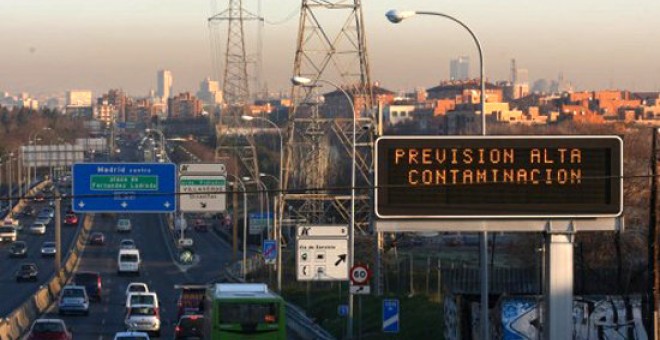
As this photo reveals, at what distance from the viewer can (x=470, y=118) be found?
165000mm

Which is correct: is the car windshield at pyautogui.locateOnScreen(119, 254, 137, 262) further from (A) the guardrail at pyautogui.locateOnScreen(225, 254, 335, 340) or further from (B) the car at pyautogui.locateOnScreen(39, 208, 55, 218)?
(B) the car at pyautogui.locateOnScreen(39, 208, 55, 218)

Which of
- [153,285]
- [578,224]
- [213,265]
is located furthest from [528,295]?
[213,265]

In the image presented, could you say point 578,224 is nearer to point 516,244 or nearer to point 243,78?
point 516,244

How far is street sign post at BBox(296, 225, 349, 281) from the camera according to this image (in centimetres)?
3850

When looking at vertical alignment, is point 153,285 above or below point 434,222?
below

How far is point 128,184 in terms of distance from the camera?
48.2 meters

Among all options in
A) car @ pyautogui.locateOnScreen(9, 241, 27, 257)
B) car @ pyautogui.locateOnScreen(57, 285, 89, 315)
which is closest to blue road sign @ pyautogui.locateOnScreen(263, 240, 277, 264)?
car @ pyautogui.locateOnScreen(57, 285, 89, 315)

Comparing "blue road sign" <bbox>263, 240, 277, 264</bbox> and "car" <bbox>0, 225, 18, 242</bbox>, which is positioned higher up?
"blue road sign" <bbox>263, 240, 277, 264</bbox>

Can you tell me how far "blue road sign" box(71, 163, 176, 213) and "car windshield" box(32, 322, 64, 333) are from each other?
6.96 metres

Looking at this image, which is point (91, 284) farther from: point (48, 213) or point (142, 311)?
point (48, 213)

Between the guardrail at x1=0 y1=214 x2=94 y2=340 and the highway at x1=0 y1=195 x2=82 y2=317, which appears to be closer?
the guardrail at x1=0 y1=214 x2=94 y2=340

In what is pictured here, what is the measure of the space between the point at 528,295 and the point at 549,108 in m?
155

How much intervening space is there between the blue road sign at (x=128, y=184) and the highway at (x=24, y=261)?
9817 mm

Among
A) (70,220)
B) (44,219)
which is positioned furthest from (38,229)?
(70,220)
